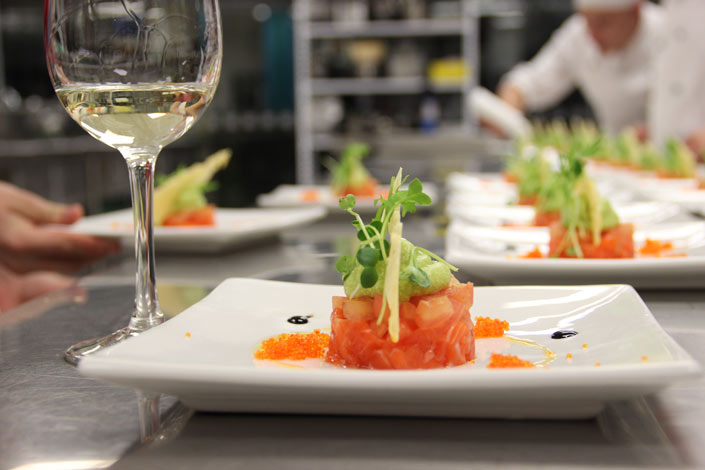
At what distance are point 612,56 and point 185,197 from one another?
508 cm

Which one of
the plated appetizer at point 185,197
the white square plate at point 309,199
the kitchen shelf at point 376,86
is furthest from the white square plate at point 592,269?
the kitchen shelf at point 376,86

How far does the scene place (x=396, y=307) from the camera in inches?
25.9

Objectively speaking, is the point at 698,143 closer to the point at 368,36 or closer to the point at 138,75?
the point at 138,75

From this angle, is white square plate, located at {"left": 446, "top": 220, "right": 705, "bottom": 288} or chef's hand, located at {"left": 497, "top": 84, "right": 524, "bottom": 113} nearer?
white square plate, located at {"left": 446, "top": 220, "right": 705, "bottom": 288}

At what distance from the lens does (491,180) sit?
2445 millimetres

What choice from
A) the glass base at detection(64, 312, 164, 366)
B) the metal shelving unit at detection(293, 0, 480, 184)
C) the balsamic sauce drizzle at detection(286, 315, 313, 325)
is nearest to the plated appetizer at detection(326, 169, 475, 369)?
the balsamic sauce drizzle at detection(286, 315, 313, 325)

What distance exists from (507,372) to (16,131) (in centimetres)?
601

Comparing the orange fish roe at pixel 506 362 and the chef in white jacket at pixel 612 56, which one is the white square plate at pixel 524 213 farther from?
the chef in white jacket at pixel 612 56

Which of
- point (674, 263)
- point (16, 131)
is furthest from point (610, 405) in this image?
point (16, 131)

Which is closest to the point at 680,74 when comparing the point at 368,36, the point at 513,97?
the point at 513,97

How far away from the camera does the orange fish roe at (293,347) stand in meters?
0.71

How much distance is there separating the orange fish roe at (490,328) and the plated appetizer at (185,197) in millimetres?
840

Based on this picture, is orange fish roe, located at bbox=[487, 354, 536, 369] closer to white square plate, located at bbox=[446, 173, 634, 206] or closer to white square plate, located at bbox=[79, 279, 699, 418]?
white square plate, located at bbox=[79, 279, 699, 418]

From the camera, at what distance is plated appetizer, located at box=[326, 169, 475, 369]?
26.1 inches
